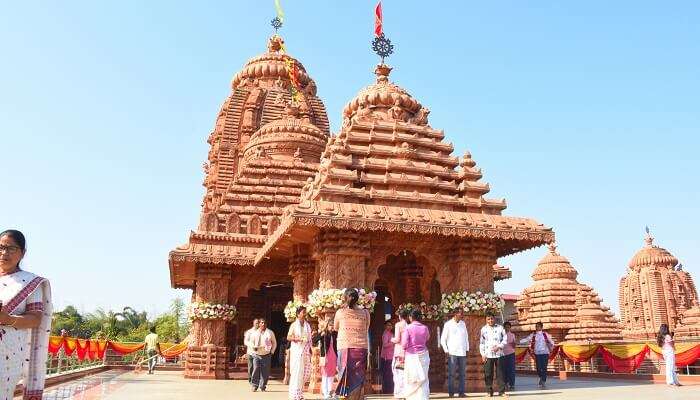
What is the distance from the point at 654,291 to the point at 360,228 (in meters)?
50.1

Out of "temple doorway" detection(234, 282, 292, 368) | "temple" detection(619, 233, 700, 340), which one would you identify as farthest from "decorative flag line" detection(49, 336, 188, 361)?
"temple" detection(619, 233, 700, 340)

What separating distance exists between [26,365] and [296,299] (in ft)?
39.4

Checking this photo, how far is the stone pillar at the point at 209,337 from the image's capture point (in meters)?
19.5

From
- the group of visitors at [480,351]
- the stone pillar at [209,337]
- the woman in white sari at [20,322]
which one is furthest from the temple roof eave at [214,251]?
the woman in white sari at [20,322]

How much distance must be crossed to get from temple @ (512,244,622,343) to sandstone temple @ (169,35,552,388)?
39.8ft

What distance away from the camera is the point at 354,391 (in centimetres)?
941

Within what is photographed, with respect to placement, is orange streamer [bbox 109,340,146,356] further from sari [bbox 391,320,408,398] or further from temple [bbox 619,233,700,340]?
temple [bbox 619,233,700,340]

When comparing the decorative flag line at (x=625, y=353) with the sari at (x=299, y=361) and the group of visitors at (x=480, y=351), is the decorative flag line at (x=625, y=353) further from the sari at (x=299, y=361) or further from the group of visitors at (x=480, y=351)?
the sari at (x=299, y=361)

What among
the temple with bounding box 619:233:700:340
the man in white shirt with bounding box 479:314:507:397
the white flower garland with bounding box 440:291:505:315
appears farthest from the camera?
the temple with bounding box 619:233:700:340

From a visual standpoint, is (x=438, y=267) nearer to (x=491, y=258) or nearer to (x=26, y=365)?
(x=491, y=258)

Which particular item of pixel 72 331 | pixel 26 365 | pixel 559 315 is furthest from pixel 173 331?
pixel 26 365

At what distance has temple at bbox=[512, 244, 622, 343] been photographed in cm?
3017

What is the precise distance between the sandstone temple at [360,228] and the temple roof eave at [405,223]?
25 mm

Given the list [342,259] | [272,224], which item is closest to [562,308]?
[272,224]
